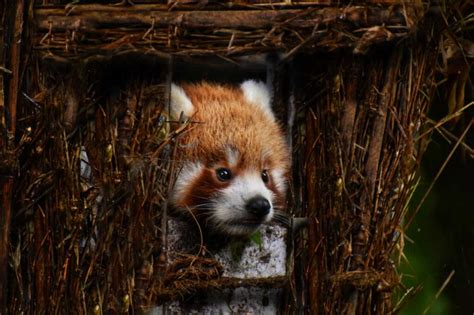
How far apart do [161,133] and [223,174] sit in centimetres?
36

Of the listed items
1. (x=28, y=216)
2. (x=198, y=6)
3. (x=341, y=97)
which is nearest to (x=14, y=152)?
(x=28, y=216)

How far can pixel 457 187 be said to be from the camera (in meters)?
5.75

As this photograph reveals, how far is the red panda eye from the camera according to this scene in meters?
4.25

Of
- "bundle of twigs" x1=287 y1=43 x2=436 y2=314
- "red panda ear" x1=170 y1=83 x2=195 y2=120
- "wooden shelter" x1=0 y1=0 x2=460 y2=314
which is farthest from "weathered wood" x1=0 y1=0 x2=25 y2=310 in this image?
"bundle of twigs" x1=287 y1=43 x2=436 y2=314

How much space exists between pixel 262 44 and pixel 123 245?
36.4 inches

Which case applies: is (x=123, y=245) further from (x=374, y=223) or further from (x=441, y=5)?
(x=441, y=5)

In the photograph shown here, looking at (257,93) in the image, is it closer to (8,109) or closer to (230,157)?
(230,157)

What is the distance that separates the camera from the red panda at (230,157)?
4148 millimetres

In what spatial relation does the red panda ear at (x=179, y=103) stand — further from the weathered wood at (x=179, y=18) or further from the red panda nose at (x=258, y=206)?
the red panda nose at (x=258, y=206)

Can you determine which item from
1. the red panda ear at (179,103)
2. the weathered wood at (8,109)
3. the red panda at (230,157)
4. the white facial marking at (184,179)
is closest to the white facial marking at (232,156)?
the red panda at (230,157)

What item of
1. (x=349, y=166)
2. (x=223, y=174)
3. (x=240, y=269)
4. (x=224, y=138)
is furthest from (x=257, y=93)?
(x=240, y=269)

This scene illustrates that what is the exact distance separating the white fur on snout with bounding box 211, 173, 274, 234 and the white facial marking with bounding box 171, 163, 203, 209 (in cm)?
13

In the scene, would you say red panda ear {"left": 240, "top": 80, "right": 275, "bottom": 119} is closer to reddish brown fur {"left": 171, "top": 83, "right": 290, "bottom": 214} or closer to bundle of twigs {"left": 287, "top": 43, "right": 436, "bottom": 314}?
reddish brown fur {"left": 171, "top": 83, "right": 290, "bottom": 214}

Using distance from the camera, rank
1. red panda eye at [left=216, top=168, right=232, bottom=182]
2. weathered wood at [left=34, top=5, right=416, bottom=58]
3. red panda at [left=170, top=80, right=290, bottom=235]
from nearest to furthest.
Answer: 1. weathered wood at [left=34, top=5, right=416, bottom=58]
2. red panda at [left=170, top=80, right=290, bottom=235]
3. red panda eye at [left=216, top=168, right=232, bottom=182]
